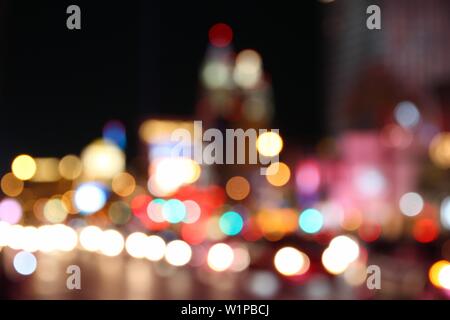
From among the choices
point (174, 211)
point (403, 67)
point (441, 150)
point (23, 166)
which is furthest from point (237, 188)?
point (23, 166)

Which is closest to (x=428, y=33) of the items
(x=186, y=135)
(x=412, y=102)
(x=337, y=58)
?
(x=412, y=102)

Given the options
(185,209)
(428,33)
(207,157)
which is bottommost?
(185,209)

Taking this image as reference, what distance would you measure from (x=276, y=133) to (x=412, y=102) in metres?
27.0

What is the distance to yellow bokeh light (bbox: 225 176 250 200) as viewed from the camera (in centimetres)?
4878

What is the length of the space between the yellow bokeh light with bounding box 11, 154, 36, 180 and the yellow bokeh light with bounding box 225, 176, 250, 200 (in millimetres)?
37948

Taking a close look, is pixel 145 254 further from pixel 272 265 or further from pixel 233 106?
pixel 233 106

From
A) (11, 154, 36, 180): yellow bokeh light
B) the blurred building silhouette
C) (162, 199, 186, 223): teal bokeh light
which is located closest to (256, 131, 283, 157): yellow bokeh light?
(11, 154, 36, 180): yellow bokeh light

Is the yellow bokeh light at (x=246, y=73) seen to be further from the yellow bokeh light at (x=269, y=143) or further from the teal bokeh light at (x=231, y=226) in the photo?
the yellow bokeh light at (x=269, y=143)

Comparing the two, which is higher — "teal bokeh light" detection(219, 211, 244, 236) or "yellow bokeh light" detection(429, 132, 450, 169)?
"yellow bokeh light" detection(429, 132, 450, 169)

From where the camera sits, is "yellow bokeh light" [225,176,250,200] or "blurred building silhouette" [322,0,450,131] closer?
"blurred building silhouette" [322,0,450,131]

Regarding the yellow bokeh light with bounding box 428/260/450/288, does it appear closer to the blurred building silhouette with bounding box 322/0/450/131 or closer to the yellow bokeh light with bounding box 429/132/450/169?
the blurred building silhouette with bounding box 322/0/450/131

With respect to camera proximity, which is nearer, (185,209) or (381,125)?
(381,125)

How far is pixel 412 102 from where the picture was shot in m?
34.2

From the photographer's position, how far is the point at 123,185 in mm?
61250
